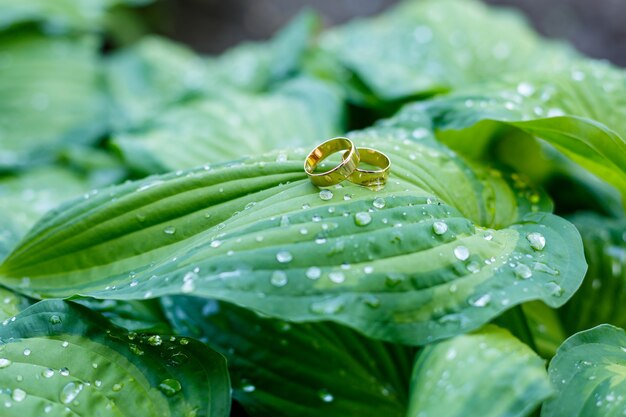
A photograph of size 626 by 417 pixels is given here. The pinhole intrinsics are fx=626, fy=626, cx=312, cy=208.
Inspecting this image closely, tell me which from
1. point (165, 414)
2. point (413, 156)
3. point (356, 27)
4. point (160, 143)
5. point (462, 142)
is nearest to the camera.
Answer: point (165, 414)

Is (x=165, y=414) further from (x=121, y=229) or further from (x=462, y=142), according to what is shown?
(x=462, y=142)

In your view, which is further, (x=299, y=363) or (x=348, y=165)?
(x=299, y=363)

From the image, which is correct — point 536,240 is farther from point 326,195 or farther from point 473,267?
point 326,195

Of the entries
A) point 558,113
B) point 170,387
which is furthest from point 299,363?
point 558,113

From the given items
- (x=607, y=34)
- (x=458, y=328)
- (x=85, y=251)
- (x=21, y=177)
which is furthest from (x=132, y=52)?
(x=607, y=34)

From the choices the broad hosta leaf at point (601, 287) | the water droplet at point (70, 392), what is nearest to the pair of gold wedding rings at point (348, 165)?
the water droplet at point (70, 392)

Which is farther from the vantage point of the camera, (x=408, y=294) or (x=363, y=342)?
(x=363, y=342)
